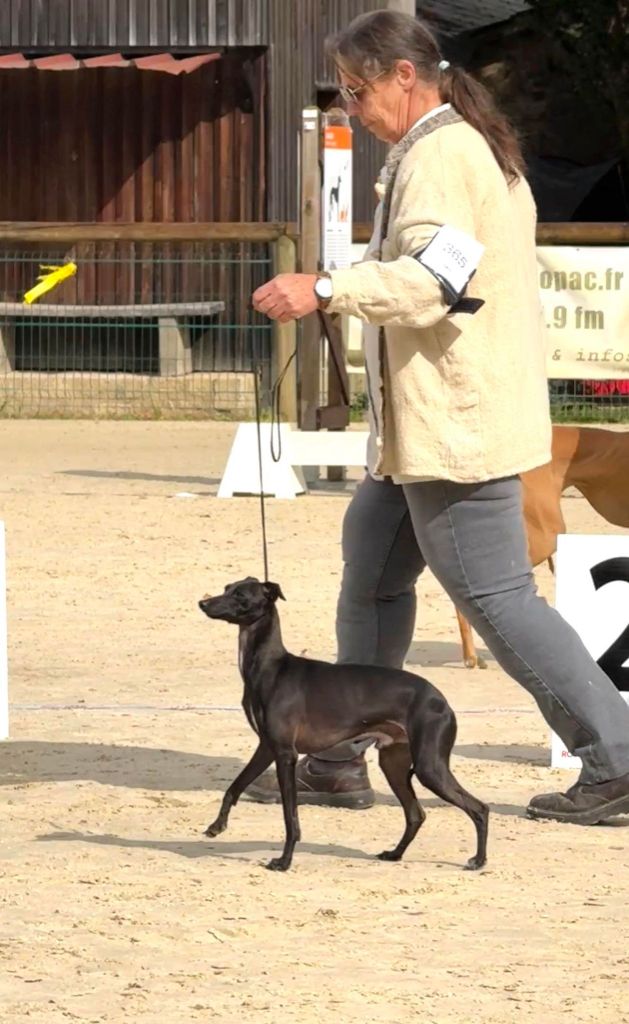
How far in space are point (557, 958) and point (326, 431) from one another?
8334 millimetres

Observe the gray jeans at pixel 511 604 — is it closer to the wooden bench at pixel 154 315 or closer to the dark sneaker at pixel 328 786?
the dark sneaker at pixel 328 786

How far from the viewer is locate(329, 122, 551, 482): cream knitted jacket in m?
4.66

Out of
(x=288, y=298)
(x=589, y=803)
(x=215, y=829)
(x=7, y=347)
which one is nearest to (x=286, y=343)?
(x=7, y=347)

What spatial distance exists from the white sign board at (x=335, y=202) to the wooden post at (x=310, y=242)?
169mm

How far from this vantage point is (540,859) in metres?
4.88

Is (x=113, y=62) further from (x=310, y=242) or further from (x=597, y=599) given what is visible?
(x=597, y=599)

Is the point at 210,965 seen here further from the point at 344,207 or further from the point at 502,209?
the point at 344,207

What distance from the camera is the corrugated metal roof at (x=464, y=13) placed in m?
21.0

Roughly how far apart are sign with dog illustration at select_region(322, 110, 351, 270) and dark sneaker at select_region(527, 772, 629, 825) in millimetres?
7199

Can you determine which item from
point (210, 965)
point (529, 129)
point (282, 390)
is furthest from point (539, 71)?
point (210, 965)

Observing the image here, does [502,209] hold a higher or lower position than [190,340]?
higher

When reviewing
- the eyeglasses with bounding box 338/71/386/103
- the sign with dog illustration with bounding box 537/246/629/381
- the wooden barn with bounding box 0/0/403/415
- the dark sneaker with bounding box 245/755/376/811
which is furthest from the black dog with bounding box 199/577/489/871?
the wooden barn with bounding box 0/0/403/415

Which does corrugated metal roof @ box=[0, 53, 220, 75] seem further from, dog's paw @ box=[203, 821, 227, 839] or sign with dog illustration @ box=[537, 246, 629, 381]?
dog's paw @ box=[203, 821, 227, 839]

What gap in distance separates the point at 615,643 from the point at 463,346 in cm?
134
